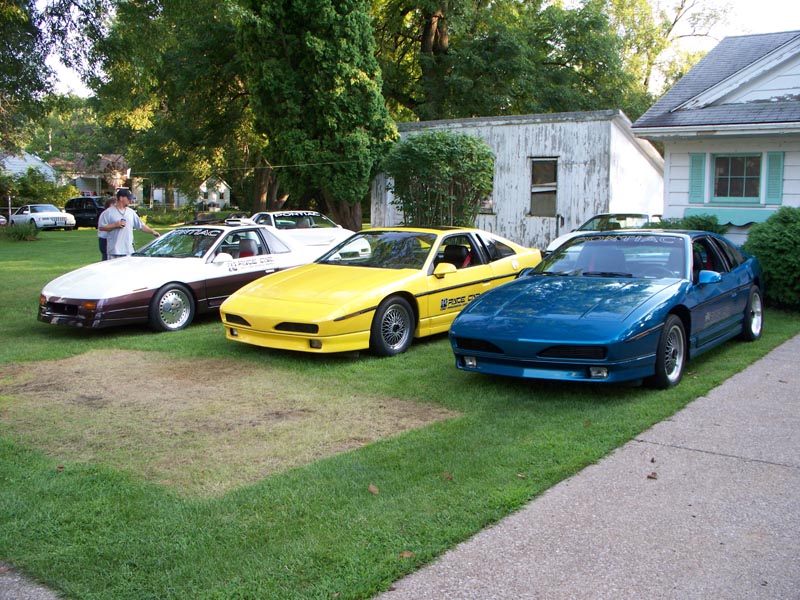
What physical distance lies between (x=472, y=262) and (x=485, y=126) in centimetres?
1065

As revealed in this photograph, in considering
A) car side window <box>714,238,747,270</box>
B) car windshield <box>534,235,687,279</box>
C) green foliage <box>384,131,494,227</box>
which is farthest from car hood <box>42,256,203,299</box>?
green foliage <box>384,131,494,227</box>

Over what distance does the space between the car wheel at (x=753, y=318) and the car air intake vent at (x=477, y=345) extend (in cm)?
370

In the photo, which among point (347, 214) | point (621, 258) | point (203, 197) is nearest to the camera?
point (621, 258)

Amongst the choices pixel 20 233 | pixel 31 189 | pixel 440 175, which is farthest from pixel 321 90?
pixel 31 189

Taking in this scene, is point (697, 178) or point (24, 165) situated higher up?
point (24, 165)

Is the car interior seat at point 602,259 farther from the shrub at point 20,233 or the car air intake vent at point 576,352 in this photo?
the shrub at point 20,233

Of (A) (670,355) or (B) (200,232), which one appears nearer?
(A) (670,355)

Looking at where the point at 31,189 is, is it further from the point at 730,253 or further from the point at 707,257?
the point at 707,257

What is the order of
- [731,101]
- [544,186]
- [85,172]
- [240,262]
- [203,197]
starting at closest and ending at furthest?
[240,262] < [731,101] < [544,186] < [203,197] < [85,172]

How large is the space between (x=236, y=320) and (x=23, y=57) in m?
6.84

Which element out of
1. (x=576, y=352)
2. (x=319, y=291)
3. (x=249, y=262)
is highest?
(x=249, y=262)

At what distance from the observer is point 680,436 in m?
5.39

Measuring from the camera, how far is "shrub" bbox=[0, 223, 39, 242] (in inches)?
1134

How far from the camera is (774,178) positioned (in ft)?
44.2
